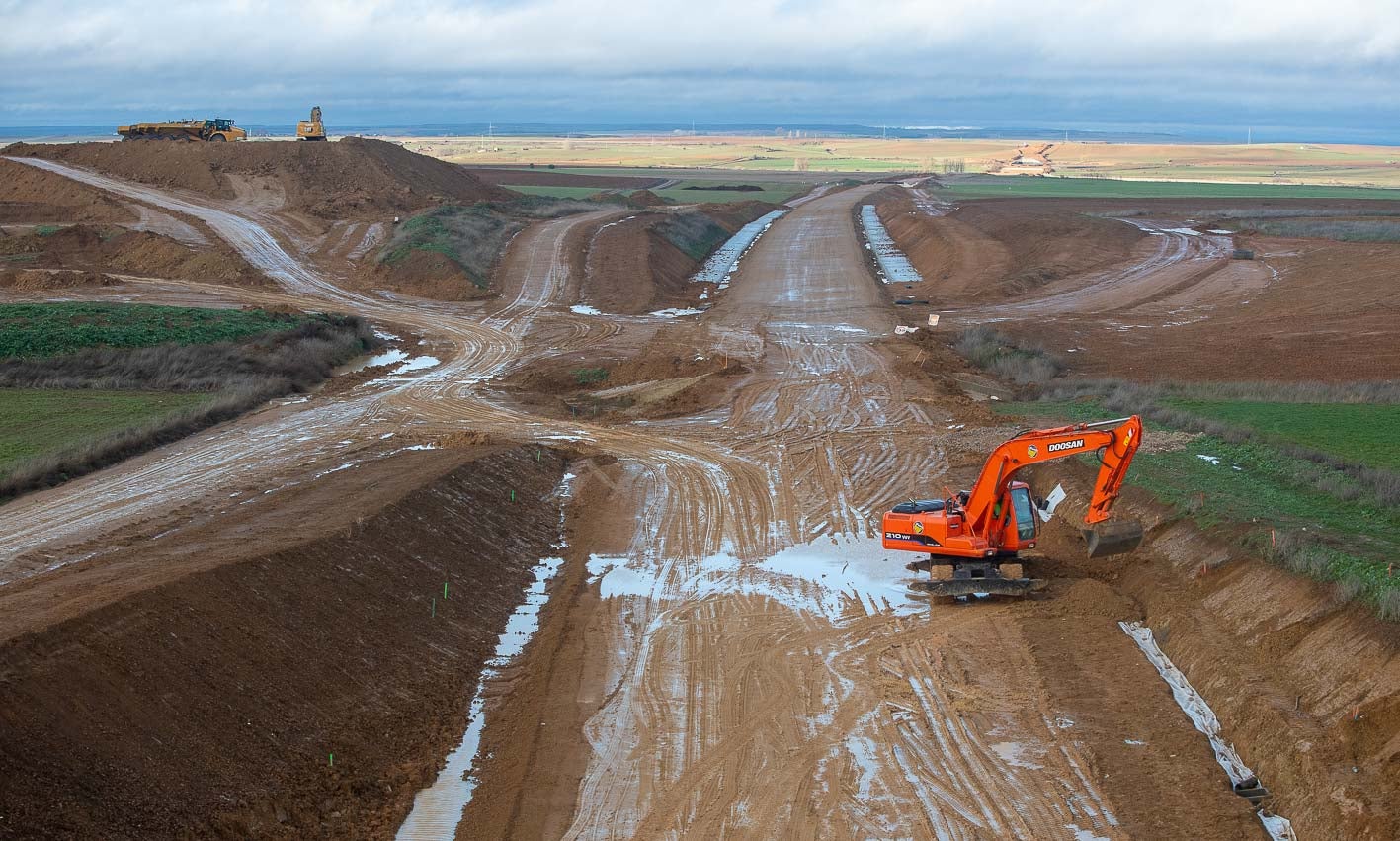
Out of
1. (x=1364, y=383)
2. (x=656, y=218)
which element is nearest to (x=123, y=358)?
(x=1364, y=383)

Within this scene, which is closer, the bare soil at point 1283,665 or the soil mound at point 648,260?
the bare soil at point 1283,665

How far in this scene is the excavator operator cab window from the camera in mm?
18766

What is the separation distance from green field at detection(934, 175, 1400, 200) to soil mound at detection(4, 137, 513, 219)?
6214 centimetres

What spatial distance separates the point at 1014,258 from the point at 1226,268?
33.9ft

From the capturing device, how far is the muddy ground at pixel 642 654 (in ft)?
40.2

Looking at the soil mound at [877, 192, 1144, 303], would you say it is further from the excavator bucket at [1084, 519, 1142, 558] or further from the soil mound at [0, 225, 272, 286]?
the excavator bucket at [1084, 519, 1142, 558]

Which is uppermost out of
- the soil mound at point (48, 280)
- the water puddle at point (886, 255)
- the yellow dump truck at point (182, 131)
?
the yellow dump truck at point (182, 131)

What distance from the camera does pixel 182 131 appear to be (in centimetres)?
7706

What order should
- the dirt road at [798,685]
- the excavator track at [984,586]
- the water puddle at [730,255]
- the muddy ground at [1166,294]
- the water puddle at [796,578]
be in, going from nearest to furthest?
the dirt road at [798,685] < the excavator track at [984,586] < the water puddle at [796,578] < the muddy ground at [1166,294] < the water puddle at [730,255]

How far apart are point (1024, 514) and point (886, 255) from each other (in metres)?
52.0

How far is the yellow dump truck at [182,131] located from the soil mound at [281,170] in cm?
446

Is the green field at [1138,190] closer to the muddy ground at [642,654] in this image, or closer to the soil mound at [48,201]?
the soil mound at [48,201]

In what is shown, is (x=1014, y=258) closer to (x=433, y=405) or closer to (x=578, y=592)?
(x=433, y=405)

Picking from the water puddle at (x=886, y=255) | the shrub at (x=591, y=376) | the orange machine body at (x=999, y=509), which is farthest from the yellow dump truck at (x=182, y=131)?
the orange machine body at (x=999, y=509)
